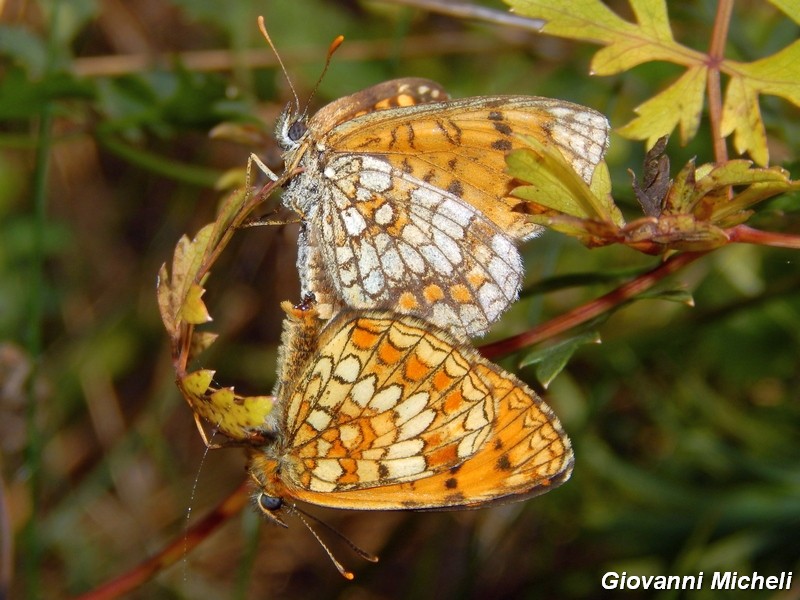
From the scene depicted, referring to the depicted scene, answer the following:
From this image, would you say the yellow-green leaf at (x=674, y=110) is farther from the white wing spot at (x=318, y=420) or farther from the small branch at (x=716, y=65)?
the white wing spot at (x=318, y=420)

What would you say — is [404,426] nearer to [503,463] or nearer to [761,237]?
[503,463]

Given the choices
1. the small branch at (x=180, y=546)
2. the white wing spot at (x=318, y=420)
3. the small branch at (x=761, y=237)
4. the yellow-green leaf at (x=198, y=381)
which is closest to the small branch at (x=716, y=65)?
the small branch at (x=761, y=237)

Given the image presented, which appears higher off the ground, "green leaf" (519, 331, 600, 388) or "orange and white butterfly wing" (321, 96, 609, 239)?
"orange and white butterfly wing" (321, 96, 609, 239)

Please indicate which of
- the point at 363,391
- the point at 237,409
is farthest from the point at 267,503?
the point at 237,409

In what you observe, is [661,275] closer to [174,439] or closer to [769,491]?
[769,491]

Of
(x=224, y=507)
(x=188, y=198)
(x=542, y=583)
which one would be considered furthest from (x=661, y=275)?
(x=188, y=198)

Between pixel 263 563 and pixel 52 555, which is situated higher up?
pixel 52 555

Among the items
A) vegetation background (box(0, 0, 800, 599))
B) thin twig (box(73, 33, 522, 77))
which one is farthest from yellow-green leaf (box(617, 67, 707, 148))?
thin twig (box(73, 33, 522, 77))

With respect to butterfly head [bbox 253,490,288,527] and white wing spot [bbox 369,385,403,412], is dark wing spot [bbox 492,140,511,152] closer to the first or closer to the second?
white wing spot [bbox 369,385,403,412]
